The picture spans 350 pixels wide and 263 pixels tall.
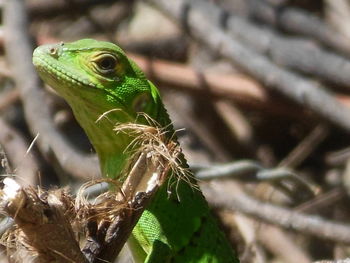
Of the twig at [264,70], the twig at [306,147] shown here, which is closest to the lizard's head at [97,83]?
the twig at [264,70]

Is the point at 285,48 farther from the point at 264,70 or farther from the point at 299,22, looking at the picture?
the point at 264,70

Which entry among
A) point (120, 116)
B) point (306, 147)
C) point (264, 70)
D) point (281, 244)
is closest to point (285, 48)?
point (264, 70)

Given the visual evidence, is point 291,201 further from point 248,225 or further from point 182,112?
point 182,112

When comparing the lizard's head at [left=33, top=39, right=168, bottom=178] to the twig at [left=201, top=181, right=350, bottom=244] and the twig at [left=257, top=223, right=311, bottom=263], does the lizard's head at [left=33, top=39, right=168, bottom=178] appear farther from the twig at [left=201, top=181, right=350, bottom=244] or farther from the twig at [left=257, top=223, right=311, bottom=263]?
the twig at [left=257, top=223, right=311, bottom=263]

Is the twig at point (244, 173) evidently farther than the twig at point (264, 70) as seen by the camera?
No

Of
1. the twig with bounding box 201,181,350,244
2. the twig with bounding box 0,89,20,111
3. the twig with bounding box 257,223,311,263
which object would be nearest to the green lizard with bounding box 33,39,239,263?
the twig with bounding box 201,181,350,244

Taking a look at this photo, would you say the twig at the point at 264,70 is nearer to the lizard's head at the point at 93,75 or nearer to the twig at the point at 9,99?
the twig at the point at 9,99

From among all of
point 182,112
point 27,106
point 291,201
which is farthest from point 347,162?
point 27,106
